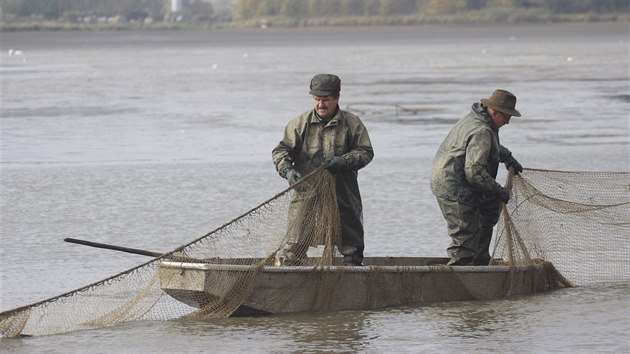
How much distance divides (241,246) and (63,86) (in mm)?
28346

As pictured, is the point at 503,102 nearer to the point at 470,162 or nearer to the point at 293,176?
the point at 470,162

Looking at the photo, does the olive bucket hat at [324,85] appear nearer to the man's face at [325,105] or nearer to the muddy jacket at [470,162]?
the man's face at [325,105]

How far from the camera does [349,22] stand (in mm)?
159250

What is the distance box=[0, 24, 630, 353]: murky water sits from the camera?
340 inches

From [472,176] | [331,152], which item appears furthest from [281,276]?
[472,176]

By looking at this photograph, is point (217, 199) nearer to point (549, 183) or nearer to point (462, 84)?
point (549, 183)

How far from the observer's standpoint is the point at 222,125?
77.2 ft

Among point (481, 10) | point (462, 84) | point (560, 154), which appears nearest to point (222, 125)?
point (560, 154)

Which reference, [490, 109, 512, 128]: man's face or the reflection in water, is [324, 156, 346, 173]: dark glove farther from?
[490, 109, 512, 128]: man's face

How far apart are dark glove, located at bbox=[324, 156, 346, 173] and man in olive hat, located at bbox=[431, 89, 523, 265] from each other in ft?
2.68

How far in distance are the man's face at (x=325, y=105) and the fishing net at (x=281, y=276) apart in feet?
1.30

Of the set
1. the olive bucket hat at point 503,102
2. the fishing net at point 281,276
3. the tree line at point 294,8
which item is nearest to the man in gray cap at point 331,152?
the fishing net at point 281,276

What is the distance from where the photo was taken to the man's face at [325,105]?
908cm

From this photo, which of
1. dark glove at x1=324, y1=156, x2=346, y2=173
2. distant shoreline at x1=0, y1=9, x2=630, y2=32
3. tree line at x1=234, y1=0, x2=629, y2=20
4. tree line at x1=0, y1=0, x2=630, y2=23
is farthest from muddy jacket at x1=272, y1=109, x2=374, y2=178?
tree line at x1=234, y1=0, x2=629, y2=20
